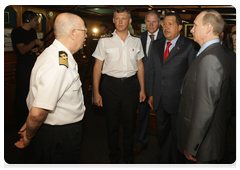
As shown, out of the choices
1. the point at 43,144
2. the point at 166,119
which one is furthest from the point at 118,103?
the point at 43,144

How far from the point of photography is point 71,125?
4.67 ft

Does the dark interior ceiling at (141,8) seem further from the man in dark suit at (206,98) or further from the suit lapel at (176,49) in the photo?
the man in dark suit at (206,98)

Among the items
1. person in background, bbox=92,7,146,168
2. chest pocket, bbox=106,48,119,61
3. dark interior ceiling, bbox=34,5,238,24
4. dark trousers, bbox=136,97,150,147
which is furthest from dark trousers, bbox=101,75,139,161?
dark interior ceiling, bbox=34,5,238,24

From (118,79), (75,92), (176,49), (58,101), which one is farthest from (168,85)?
(58,101)

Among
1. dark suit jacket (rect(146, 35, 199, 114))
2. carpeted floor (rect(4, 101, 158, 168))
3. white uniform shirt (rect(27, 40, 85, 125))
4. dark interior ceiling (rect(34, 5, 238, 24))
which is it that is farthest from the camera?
dark interior ceiling (rect(34, 5, 238, 24))

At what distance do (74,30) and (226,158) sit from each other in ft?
6.24

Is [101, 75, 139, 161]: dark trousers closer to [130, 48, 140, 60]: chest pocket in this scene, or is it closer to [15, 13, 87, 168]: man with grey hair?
[130, 48, 140, 60]: chest pocket

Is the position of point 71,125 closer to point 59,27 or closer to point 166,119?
point 59,27

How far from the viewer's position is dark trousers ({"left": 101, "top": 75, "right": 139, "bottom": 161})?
7.35 feet

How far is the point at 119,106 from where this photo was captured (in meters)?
2.29

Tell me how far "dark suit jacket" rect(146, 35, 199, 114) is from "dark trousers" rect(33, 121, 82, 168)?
3.50ft

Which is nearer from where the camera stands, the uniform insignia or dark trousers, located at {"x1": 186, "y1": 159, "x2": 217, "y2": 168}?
the uniform insignia

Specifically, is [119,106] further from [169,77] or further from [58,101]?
[58,101]

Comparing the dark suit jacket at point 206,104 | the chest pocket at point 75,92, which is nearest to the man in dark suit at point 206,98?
the dark suit jacket at point 206,104
